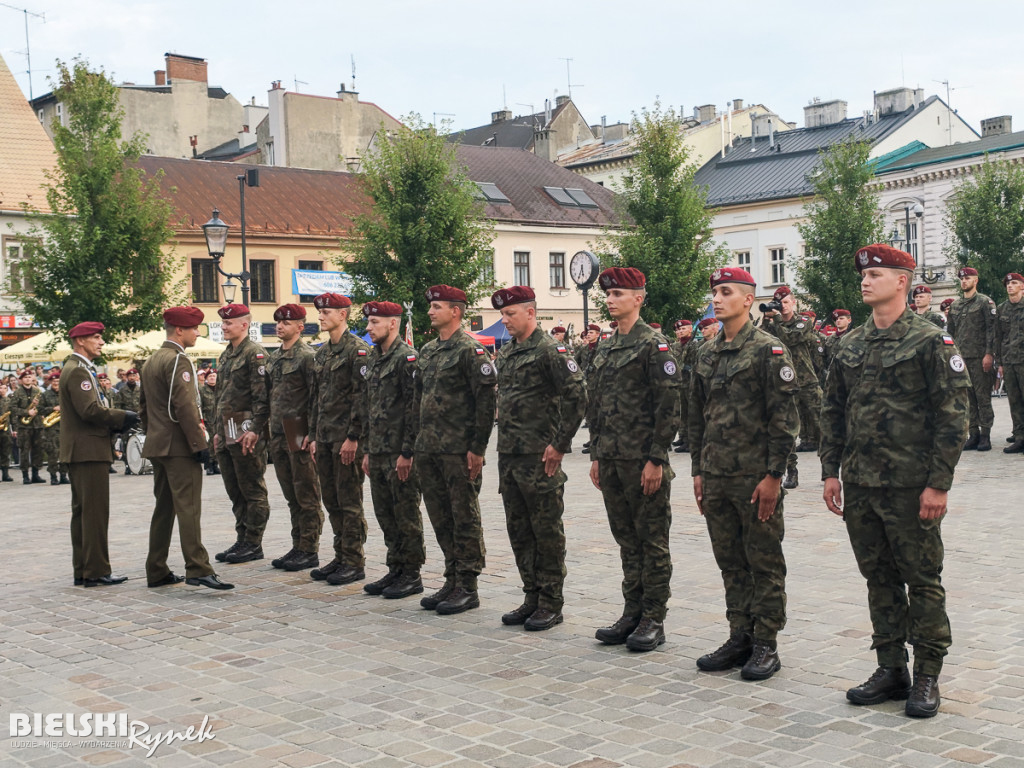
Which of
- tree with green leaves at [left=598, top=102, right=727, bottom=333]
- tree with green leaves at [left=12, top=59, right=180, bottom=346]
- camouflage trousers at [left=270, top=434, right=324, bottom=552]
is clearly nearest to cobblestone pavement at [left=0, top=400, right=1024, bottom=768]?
camouflage trousers at [left=270, top=434, right=324, bottom=552]

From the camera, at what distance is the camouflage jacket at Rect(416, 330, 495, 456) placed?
Result: 8258mm

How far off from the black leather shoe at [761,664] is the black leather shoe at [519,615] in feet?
5.95

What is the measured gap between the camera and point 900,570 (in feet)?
18.9

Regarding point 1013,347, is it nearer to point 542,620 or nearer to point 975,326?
point 975,326

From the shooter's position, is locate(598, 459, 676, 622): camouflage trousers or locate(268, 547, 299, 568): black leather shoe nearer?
locate(598, 459, 676, 622): camouflage trousers

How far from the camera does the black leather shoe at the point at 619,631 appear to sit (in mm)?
7141

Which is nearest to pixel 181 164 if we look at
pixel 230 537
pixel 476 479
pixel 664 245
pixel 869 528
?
pixel 664 245

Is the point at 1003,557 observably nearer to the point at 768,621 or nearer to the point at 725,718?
the point at 768,621

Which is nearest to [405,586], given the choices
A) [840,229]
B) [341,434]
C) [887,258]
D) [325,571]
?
[325,571]

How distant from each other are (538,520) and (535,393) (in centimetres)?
83

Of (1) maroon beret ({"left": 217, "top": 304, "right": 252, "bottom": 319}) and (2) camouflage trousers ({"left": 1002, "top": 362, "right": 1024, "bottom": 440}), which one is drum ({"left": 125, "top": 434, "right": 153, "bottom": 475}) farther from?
(2) camouflage trousers ({"left": 1002, "top": 362, "right": 1024, "bottom": 440})

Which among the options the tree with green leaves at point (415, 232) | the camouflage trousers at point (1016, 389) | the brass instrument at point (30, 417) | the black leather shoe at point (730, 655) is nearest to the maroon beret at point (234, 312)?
the black leather shoe at point (730, 655)

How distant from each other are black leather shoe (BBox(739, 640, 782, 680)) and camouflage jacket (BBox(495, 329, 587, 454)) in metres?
1.89

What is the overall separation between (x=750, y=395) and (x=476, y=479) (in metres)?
2.56
